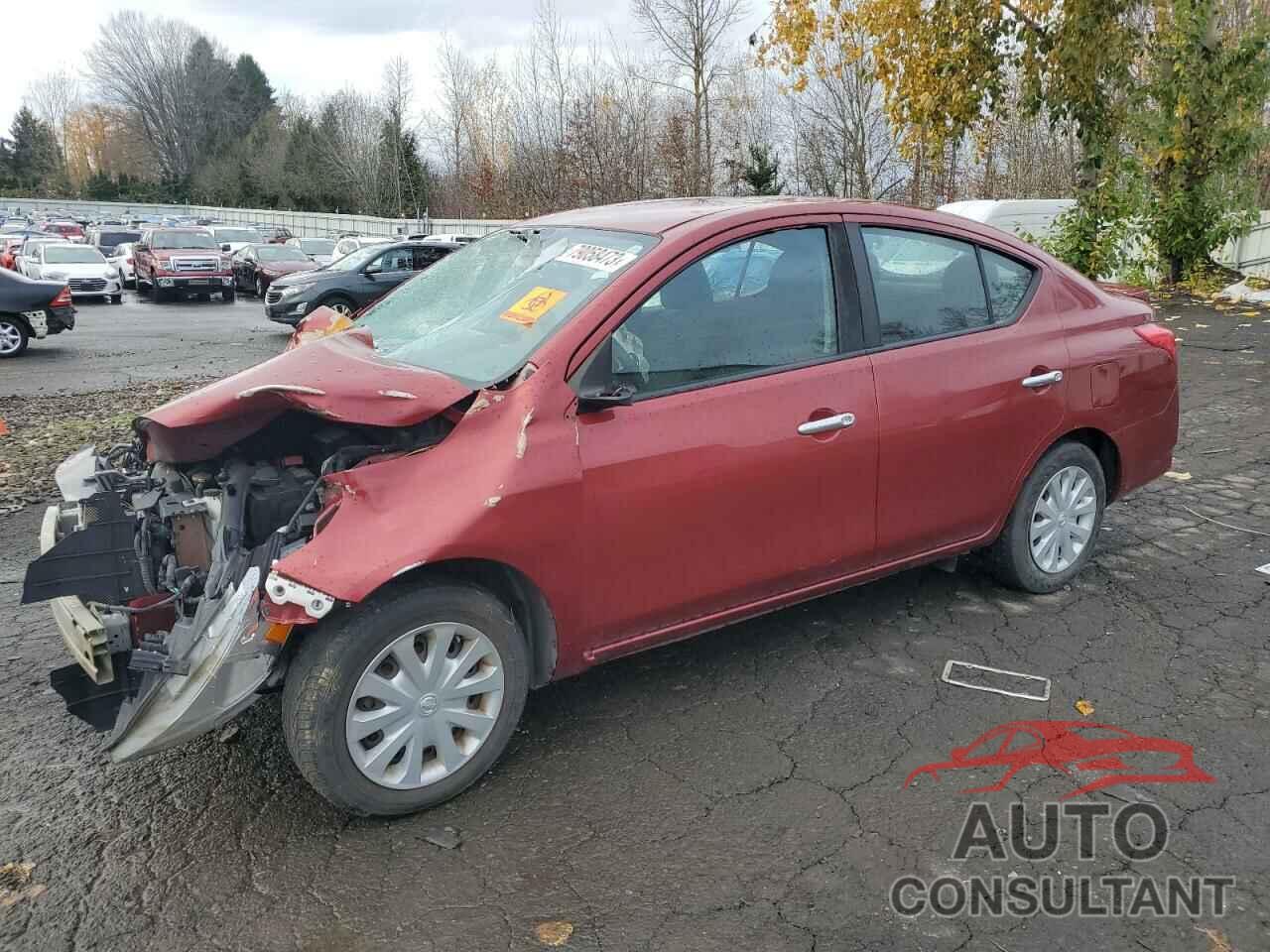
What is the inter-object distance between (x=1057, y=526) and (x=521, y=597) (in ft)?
8.77

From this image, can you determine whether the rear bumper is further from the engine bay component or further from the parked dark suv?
the engine bay component

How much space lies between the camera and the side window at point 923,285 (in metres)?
3.98

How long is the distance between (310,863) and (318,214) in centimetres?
5475

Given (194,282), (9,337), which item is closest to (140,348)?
(9,337)

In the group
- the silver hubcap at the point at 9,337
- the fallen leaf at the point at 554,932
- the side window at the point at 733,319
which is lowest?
the fallen leaf at the point at 554,932

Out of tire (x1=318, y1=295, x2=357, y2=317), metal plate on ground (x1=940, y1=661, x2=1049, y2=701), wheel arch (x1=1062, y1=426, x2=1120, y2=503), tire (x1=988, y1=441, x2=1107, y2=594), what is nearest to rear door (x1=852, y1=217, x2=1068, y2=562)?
tire (x1=988, y1=441, x2=1107, y2=594)

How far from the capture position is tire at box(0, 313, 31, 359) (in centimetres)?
1368

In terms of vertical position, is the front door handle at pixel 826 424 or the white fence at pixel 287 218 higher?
the white fence at pixel 287 218

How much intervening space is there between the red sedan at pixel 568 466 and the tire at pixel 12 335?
11.6m

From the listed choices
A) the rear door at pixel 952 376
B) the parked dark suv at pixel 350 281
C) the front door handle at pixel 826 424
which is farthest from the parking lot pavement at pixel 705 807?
the parked dark suv at pixel 350 281

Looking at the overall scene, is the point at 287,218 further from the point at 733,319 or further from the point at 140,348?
the point at 733,319

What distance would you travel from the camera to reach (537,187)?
1521 inches

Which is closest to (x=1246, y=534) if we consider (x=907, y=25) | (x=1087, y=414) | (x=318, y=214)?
(x=1087, y=414)

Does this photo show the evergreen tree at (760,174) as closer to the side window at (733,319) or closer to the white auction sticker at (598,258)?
the side window at (733,319)
